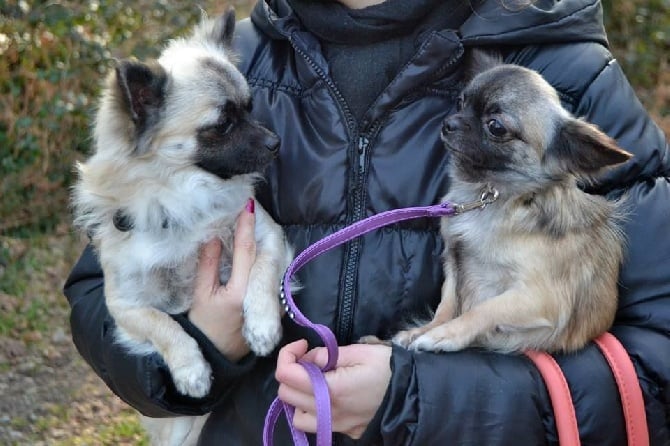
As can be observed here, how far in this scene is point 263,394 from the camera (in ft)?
7.18

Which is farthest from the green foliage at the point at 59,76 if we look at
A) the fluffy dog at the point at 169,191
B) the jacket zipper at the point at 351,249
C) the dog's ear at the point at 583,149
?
the dog's ear at the point at 583,149

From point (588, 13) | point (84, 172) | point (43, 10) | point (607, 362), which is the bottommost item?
point (43, 10)

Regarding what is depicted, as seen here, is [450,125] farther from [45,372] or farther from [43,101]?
[43,101]

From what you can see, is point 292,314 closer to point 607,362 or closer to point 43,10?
point 607,362

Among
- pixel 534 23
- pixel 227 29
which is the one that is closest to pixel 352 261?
pixel 534 23

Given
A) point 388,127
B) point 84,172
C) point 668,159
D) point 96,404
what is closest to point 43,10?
point 96,404

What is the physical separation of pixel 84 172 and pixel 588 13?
1487 mm

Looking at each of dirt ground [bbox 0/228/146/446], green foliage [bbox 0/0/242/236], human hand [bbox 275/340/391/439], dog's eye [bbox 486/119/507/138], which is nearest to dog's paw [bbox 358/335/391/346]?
human hand [bbox 275/340/391/439]

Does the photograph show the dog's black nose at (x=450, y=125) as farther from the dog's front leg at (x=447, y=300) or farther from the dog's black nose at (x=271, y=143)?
the dog's black nose at (x=271, y=143)

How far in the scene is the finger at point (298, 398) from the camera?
1931 millimetres

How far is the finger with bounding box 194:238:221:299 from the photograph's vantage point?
2.29 metres

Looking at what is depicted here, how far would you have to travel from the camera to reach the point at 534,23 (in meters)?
2.10

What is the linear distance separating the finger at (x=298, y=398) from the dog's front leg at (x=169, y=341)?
35 cm

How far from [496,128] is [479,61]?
190 millimetres
